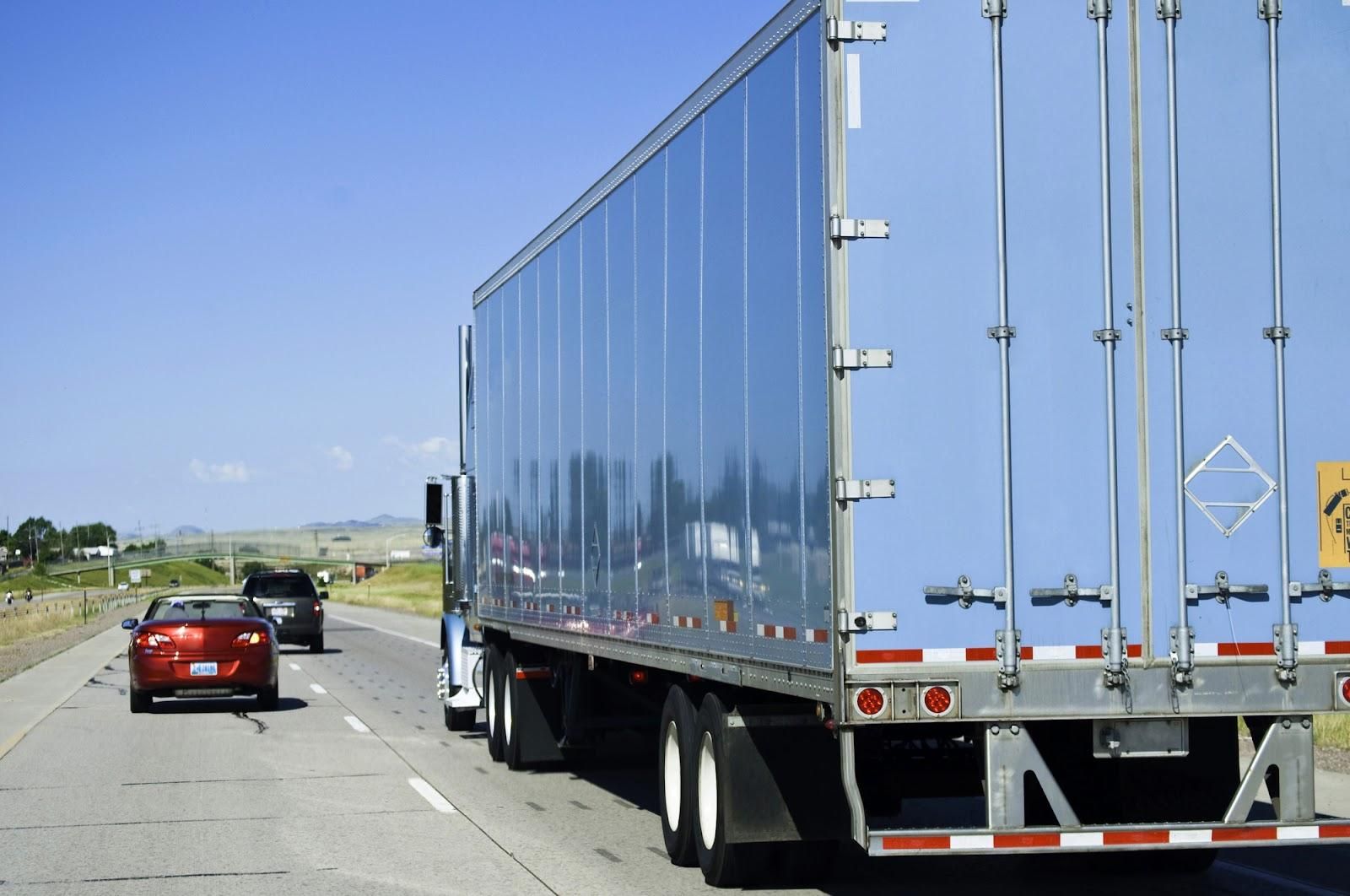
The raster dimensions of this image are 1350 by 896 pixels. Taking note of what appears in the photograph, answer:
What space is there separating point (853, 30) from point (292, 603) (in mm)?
33625

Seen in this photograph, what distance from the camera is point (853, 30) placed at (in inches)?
329

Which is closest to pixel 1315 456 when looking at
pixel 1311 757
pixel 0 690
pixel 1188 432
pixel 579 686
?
pixel 1188 432

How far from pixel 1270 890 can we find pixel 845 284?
4.56 m

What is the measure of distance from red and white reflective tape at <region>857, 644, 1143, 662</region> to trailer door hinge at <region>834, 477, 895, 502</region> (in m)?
0.69

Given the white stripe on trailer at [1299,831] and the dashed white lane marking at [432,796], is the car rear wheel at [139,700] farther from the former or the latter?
the white stripe on trailer at [1299,831]

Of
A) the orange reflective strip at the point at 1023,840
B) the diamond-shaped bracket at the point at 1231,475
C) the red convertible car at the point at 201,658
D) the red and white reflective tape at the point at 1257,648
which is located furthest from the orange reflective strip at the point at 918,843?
the red convertible car at the point at 201,658

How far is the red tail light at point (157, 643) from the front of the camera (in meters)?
23.0

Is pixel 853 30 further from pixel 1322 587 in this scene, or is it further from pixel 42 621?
pixel 42 621

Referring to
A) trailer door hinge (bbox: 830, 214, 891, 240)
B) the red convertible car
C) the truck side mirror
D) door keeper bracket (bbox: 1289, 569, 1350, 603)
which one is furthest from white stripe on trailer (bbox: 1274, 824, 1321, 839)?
the red convertible car

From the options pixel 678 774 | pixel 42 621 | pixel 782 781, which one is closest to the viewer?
pixel 782 781

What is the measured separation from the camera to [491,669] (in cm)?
1805

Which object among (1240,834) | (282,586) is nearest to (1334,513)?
(1240,834)

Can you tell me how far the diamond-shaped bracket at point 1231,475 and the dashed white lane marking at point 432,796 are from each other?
7058 millimetres

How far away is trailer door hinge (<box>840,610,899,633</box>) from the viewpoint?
8.12m
